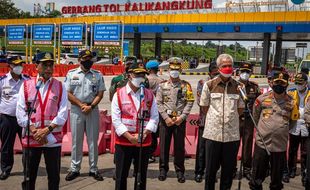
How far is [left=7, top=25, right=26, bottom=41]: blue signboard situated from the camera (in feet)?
106

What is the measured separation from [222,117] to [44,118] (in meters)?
2.30

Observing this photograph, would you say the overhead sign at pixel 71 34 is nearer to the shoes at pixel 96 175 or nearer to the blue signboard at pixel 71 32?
the blue signboard at pixel 71 32

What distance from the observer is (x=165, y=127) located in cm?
643

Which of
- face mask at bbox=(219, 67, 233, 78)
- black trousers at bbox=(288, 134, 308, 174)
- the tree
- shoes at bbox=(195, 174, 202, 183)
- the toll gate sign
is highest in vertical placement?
the tree

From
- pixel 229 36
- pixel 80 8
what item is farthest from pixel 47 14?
pixel 229 36

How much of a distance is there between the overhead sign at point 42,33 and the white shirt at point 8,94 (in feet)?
81.8

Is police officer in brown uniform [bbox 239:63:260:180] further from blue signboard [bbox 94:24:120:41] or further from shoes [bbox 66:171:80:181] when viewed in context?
blue signboard [bbox 94:24:120:41]

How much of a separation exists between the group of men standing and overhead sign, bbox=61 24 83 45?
22.7 m

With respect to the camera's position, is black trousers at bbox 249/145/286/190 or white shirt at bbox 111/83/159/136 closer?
white shirt at bbox 111/83/159/136

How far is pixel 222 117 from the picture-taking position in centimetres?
498

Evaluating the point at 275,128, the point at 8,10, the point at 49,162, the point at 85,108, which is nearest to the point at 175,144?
the point at 85,108

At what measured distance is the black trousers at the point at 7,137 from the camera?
607 cm

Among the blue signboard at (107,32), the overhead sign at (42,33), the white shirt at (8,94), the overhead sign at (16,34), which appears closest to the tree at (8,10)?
the overhead sign at (16,34)

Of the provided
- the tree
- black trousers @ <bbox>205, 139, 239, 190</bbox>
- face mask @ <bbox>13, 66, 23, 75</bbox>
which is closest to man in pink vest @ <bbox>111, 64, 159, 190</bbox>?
black trousers @ <bbox>205, 139, 239, 190</bbox>
